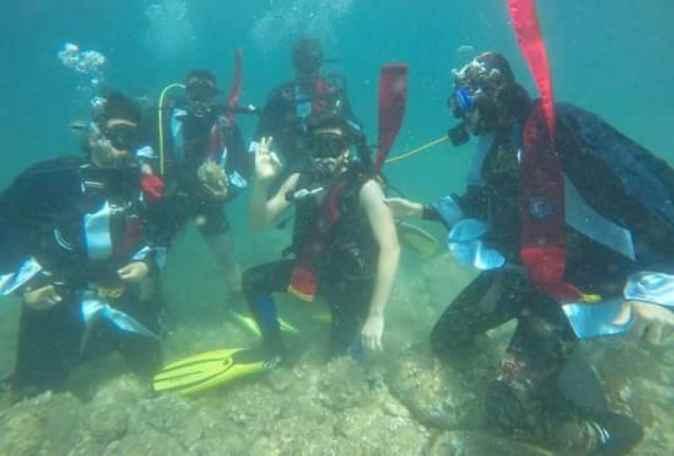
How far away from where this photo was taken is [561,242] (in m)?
3.61

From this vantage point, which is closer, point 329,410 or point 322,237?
point 329,410

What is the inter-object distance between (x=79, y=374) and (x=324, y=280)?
3295 millimetres

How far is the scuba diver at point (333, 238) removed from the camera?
15.3 ft

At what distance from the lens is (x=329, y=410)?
A: 482 cm

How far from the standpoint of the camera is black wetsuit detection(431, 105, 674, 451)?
329 cm

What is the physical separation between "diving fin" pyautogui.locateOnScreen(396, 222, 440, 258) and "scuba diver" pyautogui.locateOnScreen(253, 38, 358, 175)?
83.6 inches

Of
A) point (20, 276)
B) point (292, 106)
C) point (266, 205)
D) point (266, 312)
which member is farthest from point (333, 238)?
point (292, 106)

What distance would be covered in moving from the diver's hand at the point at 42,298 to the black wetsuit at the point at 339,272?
1958 millimetres

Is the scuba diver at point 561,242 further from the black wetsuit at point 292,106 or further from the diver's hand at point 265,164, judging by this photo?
the black wetsuit at point 292,106

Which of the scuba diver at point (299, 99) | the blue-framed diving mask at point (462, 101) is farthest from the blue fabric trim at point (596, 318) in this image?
the scuba diver at point (299, 99)

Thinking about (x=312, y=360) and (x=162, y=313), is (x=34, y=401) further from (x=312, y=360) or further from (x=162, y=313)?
(x=312, y=360)

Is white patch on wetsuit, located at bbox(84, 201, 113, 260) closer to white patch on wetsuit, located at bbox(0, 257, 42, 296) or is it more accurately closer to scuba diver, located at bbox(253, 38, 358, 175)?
white patch on wetsuit, located at bbox(0, 257, 42, 296)

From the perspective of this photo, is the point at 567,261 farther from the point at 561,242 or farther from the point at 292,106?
the point at 292,106

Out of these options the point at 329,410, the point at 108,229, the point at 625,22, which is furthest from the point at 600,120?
the point at 625,22
